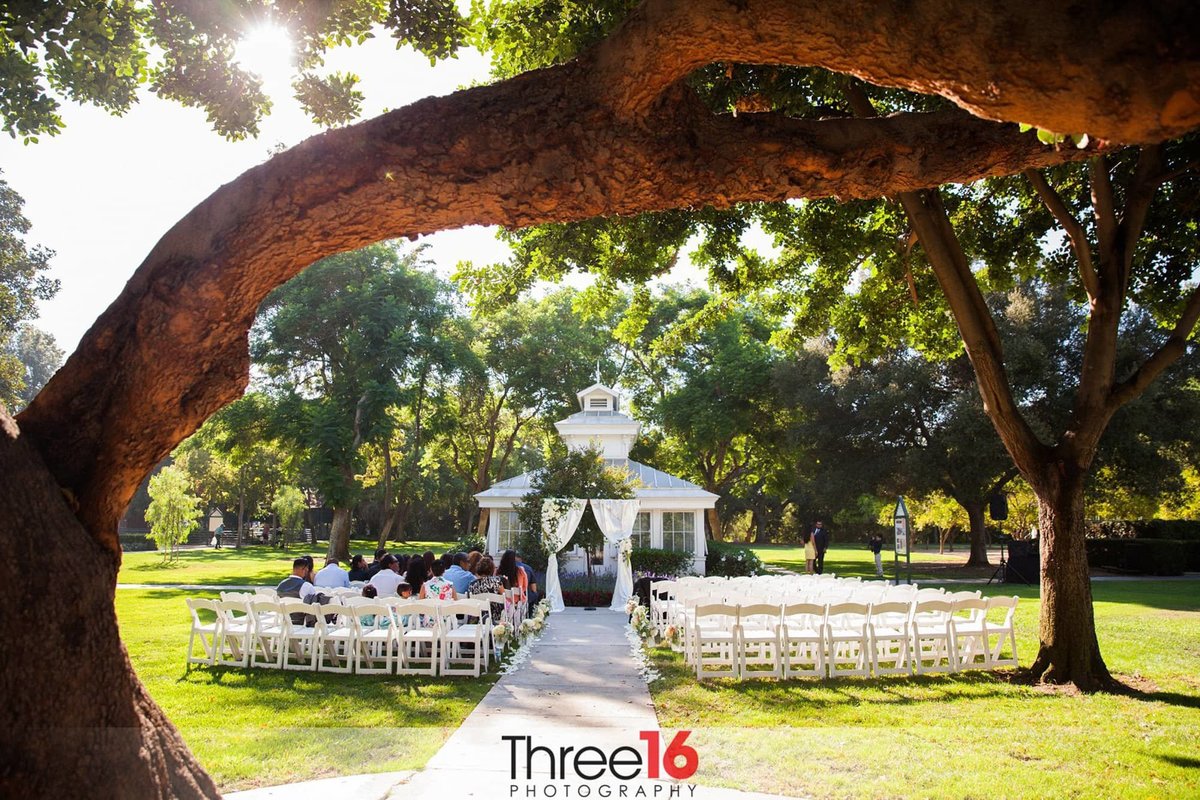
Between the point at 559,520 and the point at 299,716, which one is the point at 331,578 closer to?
the point at 299,716

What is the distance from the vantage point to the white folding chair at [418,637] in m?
9.92

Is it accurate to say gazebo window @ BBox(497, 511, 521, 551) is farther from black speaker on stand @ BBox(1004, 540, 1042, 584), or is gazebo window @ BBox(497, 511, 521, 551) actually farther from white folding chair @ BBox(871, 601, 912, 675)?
black speaker on stand @ BBox(1004, 540, 1042, 584)

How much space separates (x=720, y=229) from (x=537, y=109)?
8.44 metres

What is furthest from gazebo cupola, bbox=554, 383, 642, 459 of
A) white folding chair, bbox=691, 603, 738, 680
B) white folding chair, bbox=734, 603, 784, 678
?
white folding chair, bbox=734, 603, 784, 678

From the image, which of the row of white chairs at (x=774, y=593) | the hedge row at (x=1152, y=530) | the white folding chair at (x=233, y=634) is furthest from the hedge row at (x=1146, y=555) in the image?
the white folding chair at (x=233, y=634)

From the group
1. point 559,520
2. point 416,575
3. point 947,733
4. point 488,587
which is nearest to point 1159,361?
point 947,733

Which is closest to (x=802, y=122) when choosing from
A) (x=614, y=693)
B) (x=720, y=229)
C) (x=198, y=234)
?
(x=198, y=234)

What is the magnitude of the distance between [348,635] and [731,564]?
16.4 m

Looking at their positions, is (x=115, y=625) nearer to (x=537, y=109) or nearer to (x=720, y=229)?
(x=537, y=109)

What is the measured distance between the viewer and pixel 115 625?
317 cm

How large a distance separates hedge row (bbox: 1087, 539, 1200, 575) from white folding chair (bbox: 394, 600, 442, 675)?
25.8 metres

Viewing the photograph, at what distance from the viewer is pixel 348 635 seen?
10.3 metres

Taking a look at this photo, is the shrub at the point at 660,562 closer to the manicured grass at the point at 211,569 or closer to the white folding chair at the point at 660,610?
the white folding chair at the point at 660,610

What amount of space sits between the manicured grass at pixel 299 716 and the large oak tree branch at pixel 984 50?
18.0ft
